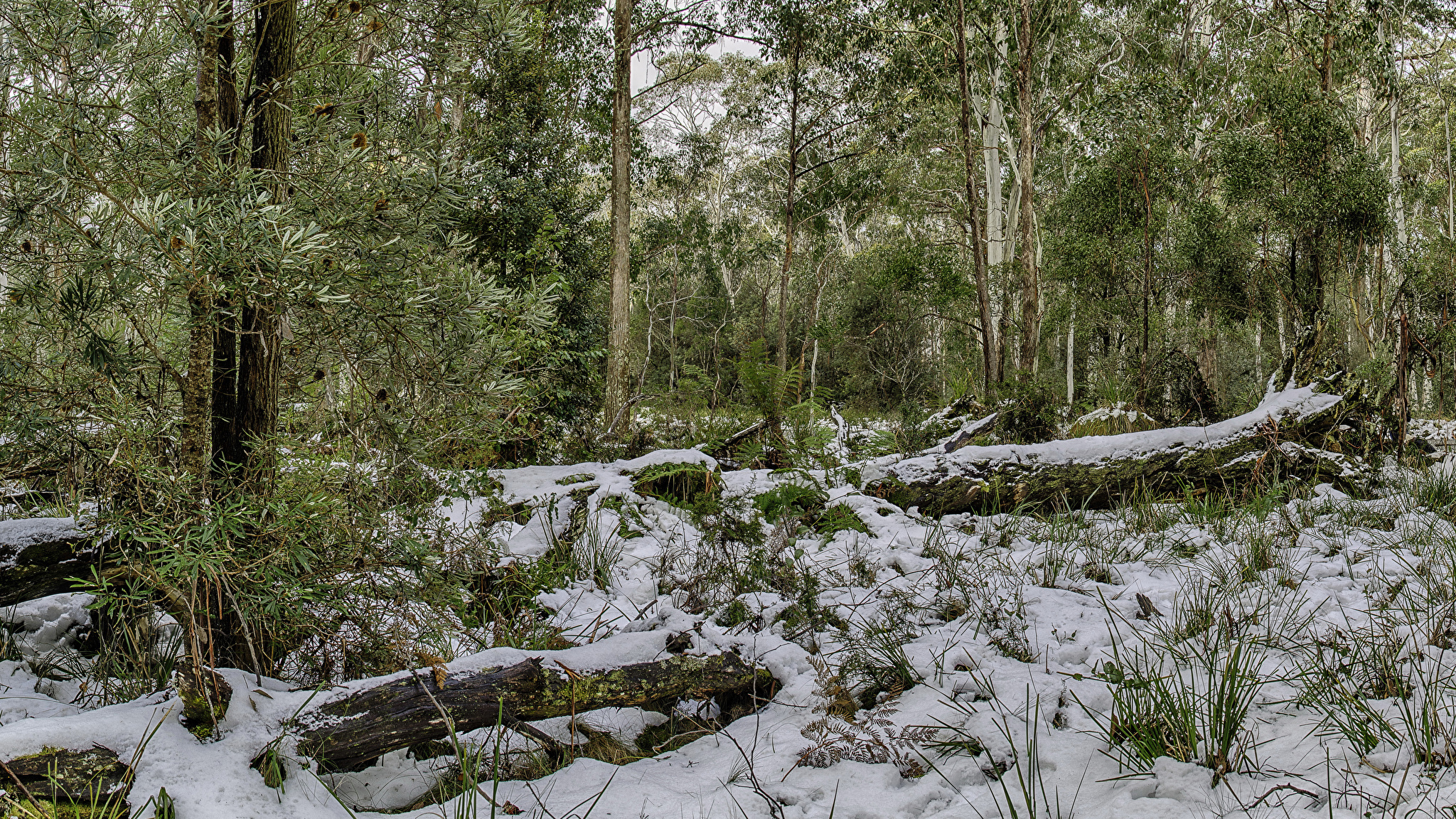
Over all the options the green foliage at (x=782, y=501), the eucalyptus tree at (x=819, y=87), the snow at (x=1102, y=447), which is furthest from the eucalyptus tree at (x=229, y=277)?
the eucalyptus tree at (x=819, y=87)

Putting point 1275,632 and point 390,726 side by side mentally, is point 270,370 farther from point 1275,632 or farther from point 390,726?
point 1275,632

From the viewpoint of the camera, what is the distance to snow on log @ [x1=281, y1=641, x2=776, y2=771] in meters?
1.95

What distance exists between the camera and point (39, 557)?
2344mm

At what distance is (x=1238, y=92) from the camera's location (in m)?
14.1

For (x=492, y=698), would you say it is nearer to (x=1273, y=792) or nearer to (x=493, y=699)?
(x=493, y=699)

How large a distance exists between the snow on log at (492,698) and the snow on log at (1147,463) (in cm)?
271

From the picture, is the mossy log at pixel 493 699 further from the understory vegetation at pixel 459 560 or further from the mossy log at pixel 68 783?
the mossy log at pixel 68 783

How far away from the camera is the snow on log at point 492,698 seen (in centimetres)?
195

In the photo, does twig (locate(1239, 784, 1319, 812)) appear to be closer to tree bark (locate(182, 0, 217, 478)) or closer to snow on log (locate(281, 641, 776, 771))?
snow on log (locate(281, 641, 776, 771))

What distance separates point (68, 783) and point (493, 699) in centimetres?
88

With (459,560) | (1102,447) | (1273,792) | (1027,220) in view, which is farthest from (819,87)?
(1273,792)

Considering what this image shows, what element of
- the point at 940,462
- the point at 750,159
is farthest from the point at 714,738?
the point at 750,159

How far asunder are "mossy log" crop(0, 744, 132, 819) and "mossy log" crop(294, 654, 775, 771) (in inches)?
13.9

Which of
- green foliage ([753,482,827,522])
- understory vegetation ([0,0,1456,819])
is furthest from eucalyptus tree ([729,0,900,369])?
understory vegetation ([0,0,1456,819])
